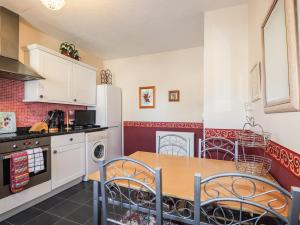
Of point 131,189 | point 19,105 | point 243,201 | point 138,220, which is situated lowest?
point 138,220

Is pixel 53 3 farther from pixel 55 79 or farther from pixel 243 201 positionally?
pixel 243 201

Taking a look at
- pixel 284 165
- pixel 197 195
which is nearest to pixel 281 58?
pixel 284 165

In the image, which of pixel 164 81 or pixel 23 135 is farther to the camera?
pixel 164 81

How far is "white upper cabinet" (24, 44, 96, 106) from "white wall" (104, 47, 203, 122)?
0.88 m

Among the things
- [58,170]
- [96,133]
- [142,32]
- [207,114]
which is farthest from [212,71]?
[58,170]

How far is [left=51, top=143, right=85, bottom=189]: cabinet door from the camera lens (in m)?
2.24

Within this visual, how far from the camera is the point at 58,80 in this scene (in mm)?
2623

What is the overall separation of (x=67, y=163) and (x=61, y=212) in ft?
2.26

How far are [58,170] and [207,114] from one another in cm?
215

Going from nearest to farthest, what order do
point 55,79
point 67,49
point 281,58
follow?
point 281,58 → point 55,79 → point 67,49

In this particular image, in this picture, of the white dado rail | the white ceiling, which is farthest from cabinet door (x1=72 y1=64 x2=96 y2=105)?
the white dado rail

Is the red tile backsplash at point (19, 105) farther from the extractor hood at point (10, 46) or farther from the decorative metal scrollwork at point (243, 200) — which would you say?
the decorative metal scrollwork at point (243, 200)

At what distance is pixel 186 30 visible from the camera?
2664 mm

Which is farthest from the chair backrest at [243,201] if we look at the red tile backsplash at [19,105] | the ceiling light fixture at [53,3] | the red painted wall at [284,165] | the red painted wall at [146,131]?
the red tile backsplash at [19,105]
